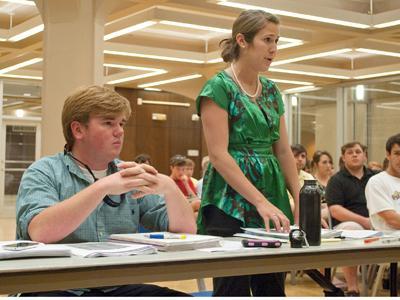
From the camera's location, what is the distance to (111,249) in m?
1.75

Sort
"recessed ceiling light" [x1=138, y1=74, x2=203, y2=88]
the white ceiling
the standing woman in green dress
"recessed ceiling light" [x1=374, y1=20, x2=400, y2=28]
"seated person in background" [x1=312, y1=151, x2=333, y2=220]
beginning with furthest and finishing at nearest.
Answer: "recessed ceiling light" [x1=138, y1=74, x2=203, y2=88] → "recessed ceiling light" [x1=374, y1=20, x2=400, y2=28] → the white ceiling → "seated person in background" [x1=312, y1=151, x2=333, y2=220] → the standing woman in green dress

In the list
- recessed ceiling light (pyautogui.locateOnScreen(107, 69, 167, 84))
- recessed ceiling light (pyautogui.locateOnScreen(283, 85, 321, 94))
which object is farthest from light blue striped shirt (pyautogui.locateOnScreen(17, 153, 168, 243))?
recessed ceiling light (pyautogui.locateOnScreen(283, 85, 321, 94))

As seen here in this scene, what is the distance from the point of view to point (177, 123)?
17156mm

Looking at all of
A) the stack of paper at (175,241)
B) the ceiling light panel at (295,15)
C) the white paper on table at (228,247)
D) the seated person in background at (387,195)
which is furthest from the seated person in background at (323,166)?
the stack of paper at (175,241)

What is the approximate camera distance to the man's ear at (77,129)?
2.16m

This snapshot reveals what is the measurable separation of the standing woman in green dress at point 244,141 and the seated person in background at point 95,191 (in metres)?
0.24

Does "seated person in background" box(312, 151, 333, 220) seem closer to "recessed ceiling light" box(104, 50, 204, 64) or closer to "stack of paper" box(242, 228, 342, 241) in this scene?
"stack of paper" box(242, 228, 342, 241)

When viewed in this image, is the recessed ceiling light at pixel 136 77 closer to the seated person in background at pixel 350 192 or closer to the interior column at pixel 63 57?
the interior column at pixel 63 57

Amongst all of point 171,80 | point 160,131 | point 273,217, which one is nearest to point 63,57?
point 273,217

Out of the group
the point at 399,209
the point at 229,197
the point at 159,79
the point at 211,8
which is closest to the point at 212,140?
the point at 229,197

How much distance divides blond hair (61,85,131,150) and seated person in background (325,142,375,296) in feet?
12.2

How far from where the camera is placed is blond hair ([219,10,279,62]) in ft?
8.19

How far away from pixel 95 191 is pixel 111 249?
225 millimetres

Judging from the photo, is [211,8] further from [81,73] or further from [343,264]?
[343,264]
